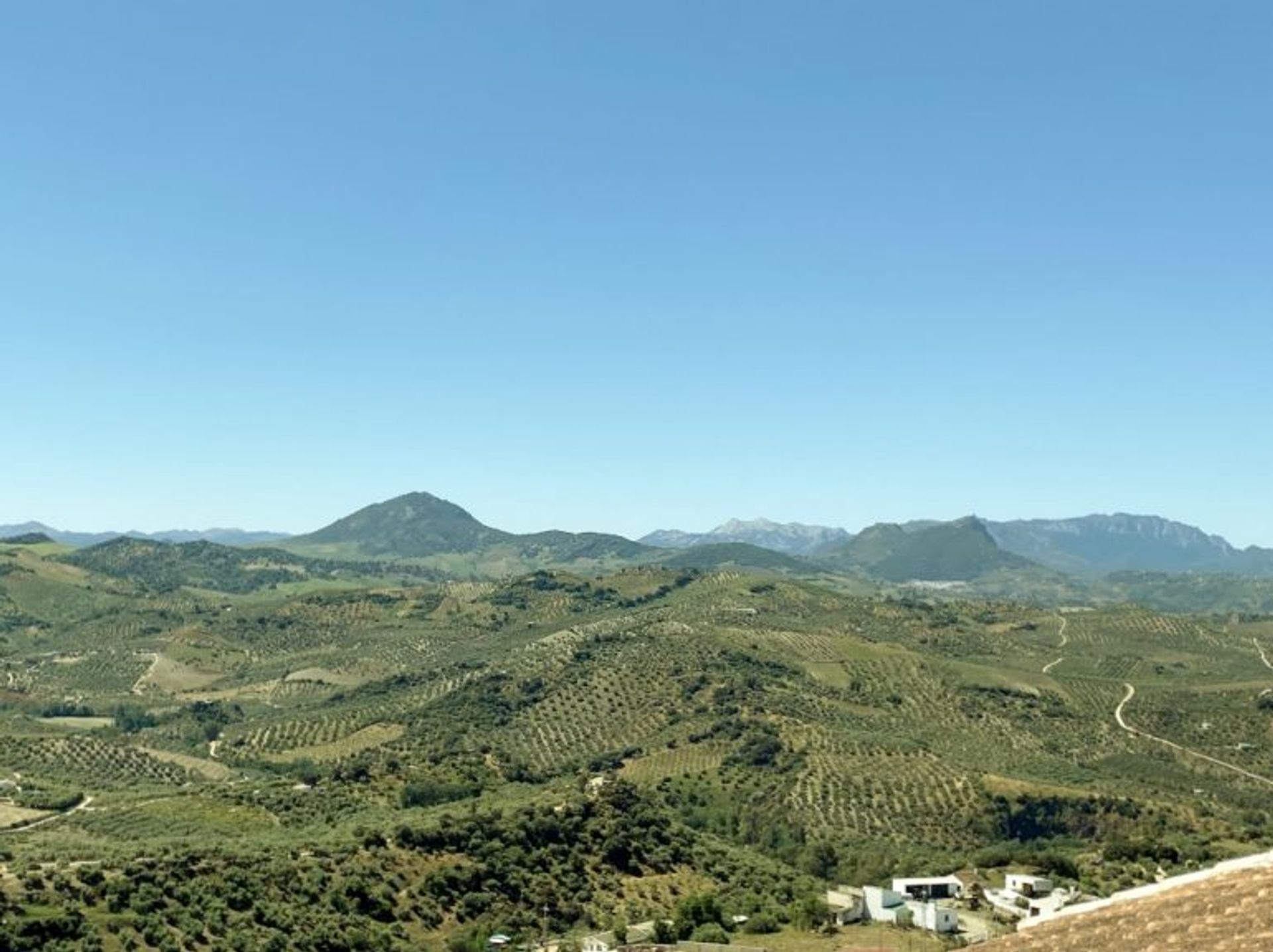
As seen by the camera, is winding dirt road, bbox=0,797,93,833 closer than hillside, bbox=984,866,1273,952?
No

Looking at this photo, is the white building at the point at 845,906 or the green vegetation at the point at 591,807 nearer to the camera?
the green vegetation at the point at 591,807

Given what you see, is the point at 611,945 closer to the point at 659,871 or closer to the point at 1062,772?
the point at 659,871

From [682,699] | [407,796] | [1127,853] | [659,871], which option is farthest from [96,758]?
[1127,853]

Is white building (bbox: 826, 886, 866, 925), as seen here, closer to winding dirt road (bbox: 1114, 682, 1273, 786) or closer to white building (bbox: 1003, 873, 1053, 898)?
white building (bbox: 1003, 873, 1053, 898)

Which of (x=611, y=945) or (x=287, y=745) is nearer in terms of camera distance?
(x=611, y=945)

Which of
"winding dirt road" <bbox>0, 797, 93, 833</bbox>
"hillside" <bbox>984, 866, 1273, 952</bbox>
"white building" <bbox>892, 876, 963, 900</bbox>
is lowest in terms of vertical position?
"winding dirt road" <bbox>0, 797, 93, 833</bbox>

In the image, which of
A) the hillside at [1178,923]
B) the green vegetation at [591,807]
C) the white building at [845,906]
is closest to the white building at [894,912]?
the white building at [845,906]

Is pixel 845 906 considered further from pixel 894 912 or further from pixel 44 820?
pixel 44 820

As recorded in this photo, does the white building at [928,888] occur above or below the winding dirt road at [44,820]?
above

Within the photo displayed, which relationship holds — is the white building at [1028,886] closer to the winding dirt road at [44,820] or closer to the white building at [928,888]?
the white building at [928,888]

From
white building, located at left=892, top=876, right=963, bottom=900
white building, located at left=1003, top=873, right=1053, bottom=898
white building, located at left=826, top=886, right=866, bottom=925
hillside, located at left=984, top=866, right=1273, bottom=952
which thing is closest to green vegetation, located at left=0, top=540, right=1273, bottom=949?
white building, located at left=826, top=886, right=866, bottom=925

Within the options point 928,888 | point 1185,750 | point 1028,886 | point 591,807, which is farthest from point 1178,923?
point 1185,750
